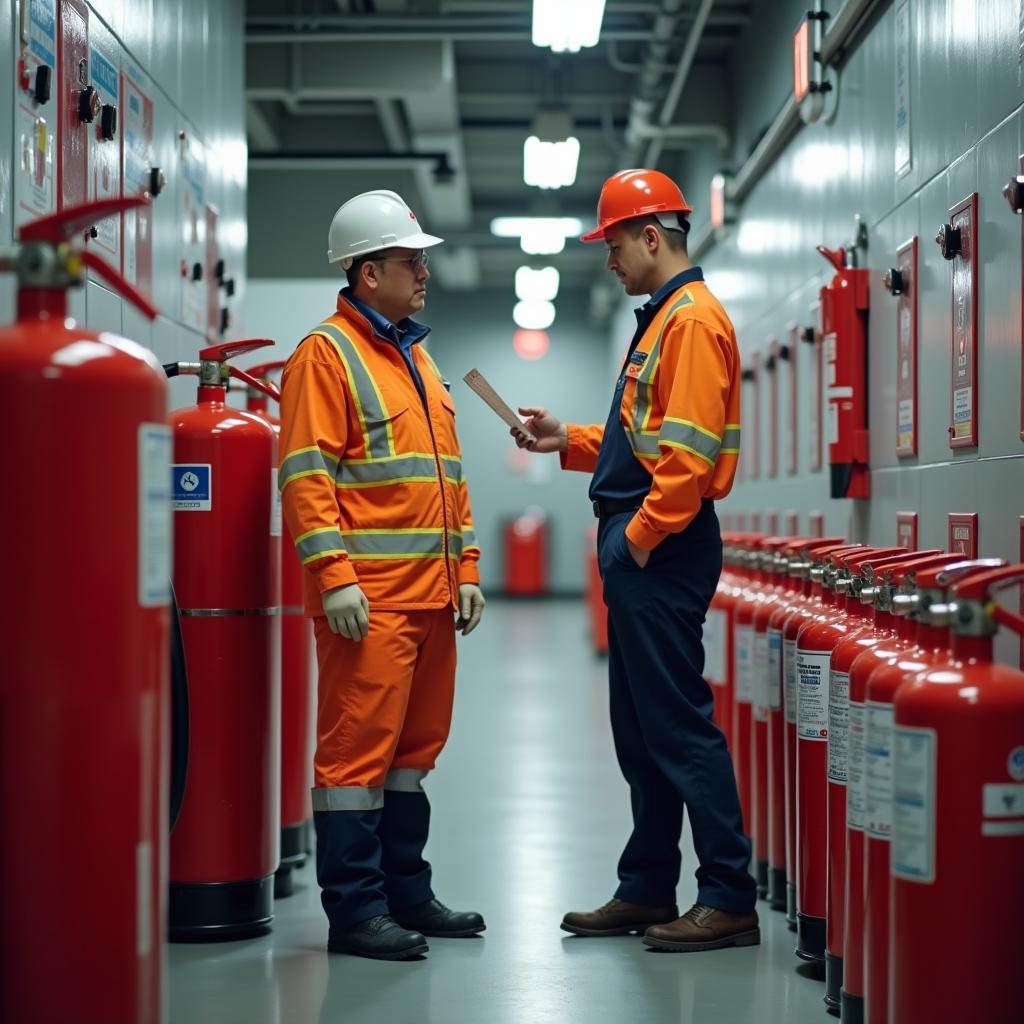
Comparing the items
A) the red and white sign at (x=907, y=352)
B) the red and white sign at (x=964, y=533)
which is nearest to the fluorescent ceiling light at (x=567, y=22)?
the red and white sign at (x=907, y=352)

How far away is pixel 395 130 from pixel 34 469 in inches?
296

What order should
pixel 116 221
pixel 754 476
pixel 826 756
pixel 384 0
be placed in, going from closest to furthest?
1. pixel 826 756
2. pixel 116 221
3. pixel 754 476
4. pixel 384 0

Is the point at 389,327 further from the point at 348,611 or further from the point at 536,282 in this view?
the point at 536,282

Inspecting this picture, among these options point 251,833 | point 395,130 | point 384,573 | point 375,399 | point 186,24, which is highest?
point 395,130

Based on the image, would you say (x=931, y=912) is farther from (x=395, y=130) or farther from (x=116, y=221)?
(x=395, y=130)

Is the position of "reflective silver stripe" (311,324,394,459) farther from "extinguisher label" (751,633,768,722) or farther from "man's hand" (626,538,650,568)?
"extinguisher label" (751,633,768,722)

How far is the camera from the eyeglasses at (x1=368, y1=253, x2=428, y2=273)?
123 inches

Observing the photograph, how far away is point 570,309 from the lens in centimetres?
1706

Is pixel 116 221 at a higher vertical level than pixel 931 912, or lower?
higher

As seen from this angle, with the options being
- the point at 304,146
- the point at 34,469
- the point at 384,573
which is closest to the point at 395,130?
the point at 304,146

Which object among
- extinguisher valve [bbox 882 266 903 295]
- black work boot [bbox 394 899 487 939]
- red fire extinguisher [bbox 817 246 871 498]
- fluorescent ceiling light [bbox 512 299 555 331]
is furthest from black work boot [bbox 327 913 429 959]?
fluorescent ceiling light [bbox 512 299 555 331]

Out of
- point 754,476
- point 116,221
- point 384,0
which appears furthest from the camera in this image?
point 384,0

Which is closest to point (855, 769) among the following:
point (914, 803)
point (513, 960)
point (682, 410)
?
point (914, 803)

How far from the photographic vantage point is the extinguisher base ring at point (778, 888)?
334 centimetres
